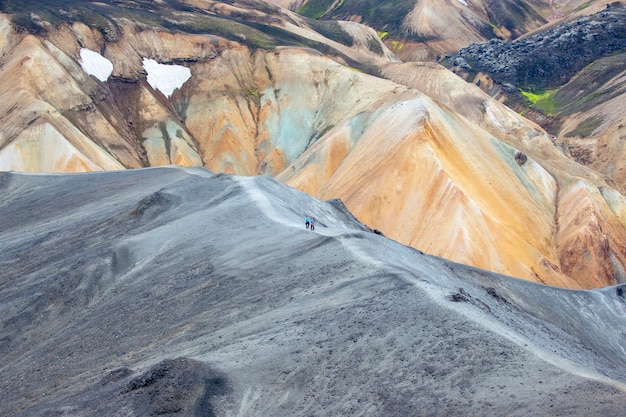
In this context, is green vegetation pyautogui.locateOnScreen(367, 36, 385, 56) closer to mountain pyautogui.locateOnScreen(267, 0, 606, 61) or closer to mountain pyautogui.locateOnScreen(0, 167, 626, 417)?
mountain pyautogui.locateOnScreen(267, 0, 606, 61)

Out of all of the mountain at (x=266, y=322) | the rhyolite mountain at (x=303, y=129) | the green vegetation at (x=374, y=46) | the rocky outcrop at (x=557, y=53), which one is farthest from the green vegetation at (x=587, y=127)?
the mountain at (x=266, y=322)

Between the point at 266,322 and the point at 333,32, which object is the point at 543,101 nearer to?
the point at 333,32

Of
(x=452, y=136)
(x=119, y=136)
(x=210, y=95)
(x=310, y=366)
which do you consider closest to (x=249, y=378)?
(x=310, y=366)

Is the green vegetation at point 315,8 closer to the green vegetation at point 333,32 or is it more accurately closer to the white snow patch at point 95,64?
the green vegetation at point 333,32

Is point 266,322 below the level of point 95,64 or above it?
below

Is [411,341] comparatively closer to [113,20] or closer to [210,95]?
[210,95]

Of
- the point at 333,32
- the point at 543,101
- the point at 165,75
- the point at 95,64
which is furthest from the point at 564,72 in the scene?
the point at 95,64
